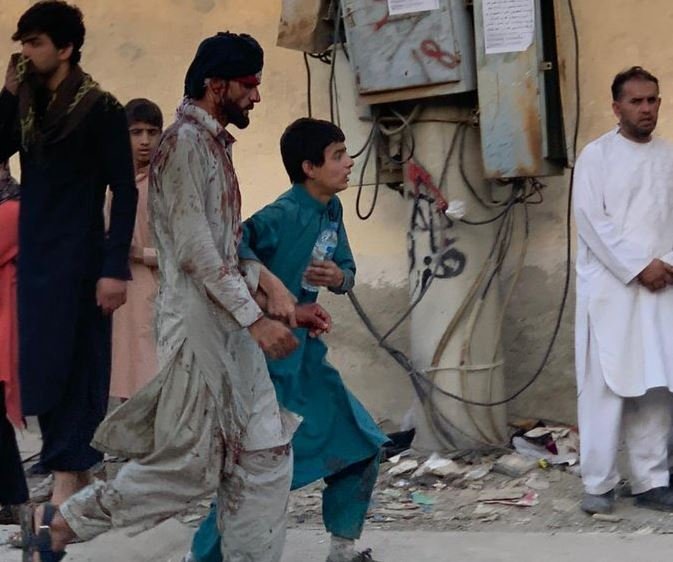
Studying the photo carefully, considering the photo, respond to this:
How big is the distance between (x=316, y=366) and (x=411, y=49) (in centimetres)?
203

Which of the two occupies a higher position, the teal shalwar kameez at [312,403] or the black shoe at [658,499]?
the teal shalwar kameez at [312,403]

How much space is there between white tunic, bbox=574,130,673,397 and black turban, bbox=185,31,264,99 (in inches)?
78.9

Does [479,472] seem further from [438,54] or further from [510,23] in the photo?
[510,23]

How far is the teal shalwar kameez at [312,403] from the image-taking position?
164 inches

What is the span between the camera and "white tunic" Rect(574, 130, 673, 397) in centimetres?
523

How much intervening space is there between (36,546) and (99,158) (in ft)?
4.05

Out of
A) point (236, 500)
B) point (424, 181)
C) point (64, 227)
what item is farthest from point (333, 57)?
point (236, 500)

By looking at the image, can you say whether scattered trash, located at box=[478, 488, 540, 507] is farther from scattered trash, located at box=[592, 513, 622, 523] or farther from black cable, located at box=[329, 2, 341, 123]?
black cable, located at box=[329, 2, 341, 123]

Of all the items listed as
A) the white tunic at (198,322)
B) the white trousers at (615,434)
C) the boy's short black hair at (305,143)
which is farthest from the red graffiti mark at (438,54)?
the white tunic at (198,322)

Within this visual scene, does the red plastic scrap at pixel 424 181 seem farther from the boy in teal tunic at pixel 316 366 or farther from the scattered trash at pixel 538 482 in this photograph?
the boy in teal tunic at pixel 316 366

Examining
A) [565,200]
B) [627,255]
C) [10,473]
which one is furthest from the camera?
[565,200]

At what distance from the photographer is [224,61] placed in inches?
145

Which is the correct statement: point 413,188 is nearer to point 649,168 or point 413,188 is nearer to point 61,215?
point 649,168

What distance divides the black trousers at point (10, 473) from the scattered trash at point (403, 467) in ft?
5.94
